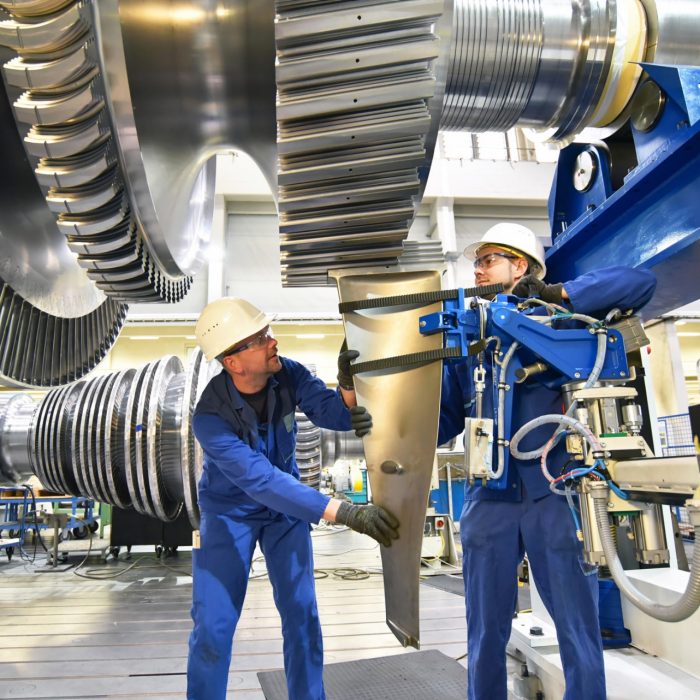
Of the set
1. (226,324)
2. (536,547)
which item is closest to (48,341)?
(226,324)

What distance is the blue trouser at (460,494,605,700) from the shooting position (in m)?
1.27

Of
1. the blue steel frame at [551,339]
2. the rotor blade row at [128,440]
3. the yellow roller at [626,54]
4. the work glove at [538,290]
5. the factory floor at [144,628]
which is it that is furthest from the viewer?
the rotor blade row at [128,440]

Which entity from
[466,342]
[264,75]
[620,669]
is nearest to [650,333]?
[620,669]

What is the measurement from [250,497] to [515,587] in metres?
0.81

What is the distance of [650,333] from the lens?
2.19 m

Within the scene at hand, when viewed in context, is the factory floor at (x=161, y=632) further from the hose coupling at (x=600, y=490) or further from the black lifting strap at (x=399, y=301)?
the black lifting strap at (x=399, y=301)

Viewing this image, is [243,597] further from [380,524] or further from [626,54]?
[626,54]

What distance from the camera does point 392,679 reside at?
203 centimetres

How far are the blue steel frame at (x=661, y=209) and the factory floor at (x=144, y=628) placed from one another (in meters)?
1.75

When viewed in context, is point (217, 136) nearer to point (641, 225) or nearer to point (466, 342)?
point (466, 342)

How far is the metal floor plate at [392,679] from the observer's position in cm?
189

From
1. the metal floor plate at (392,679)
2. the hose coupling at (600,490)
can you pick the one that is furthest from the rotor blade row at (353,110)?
the metal floor plate at (392,679)

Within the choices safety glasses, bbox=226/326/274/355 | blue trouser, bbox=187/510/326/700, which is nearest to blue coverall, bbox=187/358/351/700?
blue trouser, bbox=187/510/326/700

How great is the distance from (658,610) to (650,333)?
4.97ft
